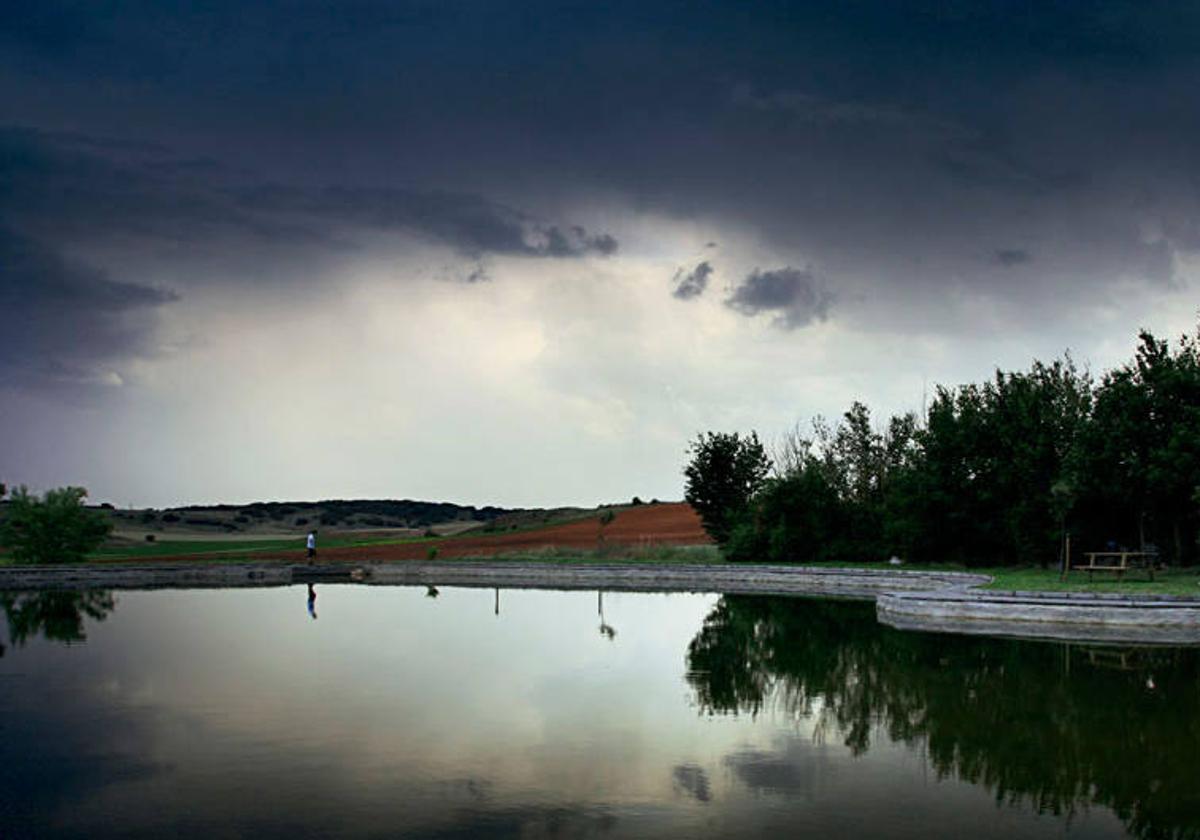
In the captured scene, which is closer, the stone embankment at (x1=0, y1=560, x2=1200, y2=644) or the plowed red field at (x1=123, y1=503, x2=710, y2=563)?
the stone embankment at (x1=0, y1=560, x2=1200, y2=644)

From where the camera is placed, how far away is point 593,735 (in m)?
11.4

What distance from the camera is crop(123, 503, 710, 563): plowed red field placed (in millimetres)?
49281

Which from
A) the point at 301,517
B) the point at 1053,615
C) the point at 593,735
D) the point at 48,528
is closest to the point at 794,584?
the point at 1053,615

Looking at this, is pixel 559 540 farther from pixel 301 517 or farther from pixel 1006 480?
pixel 301 517

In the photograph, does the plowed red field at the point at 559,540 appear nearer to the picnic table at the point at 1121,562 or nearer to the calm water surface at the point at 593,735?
the picnic table at the point at 1121,562

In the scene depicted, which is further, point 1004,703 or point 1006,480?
point 1006,480

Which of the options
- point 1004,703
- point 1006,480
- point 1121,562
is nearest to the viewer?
point 1004,703

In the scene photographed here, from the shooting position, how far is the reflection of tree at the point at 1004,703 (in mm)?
9500

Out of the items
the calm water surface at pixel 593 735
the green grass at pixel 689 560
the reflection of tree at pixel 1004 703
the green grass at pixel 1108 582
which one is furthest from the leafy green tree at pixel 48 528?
the green grass at pixel 1108 582

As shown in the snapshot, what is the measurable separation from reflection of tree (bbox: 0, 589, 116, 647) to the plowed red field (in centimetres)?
1350

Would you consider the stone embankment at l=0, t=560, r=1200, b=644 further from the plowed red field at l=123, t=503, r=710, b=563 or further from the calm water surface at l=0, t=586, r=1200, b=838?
the plowed red field at l=123, t=503, r=710, b=563

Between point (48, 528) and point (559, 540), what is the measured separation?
82.8 feet

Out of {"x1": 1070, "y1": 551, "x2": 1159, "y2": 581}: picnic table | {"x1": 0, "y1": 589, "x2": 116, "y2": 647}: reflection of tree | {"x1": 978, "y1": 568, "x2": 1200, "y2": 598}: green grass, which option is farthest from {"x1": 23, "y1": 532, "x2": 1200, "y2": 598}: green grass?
{"x1": 0, "y1": 589, "x2": 116, "y2": 647}: reflection of tree

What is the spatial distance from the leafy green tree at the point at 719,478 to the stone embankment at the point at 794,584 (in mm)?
10806
